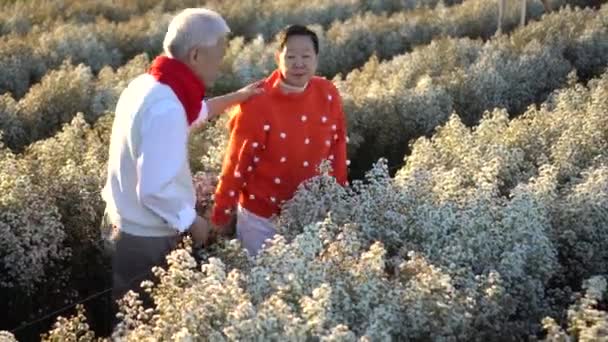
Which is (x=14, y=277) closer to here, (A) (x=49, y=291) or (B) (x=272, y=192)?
(A) (x=49, y=291)

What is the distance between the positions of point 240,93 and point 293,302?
4.43ft

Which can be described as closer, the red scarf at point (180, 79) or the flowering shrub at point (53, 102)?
the red scarf at point (180, 79)

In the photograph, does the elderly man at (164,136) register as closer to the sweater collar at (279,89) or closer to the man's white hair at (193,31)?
the man's white hair at (193,31)

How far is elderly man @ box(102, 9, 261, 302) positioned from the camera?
133 inches

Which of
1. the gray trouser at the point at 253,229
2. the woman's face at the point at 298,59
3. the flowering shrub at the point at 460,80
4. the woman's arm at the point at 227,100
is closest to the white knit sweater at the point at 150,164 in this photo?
the woman's arm at the point at 227,100

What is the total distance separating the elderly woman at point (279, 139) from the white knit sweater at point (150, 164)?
0.59 m

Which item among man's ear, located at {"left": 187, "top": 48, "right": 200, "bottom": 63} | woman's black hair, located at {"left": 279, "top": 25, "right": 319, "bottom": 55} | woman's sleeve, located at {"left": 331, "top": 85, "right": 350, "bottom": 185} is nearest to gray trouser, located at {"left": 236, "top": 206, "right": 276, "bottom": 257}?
woman's sleeve, located at {"left": 331, "top": 85, "right": 350, "bottom": 185}

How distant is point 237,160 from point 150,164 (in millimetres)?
951

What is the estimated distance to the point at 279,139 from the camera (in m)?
4.29

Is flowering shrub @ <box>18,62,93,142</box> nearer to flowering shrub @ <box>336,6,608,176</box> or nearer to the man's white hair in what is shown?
flowering shrub @ <box>336,6,608,176</box>

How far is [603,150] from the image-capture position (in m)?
5.15

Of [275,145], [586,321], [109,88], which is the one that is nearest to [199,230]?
[275,145]

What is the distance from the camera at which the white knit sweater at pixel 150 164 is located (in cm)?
337

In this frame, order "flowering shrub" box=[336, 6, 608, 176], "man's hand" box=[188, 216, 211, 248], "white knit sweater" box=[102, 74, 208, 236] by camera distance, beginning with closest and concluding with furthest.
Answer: "white knit sweater" box=[102, 74, 208, 236]
"man's hand" box=[188, 216, 211, 248]
"flowering shrub" box=[336, 6, 608, 176]
